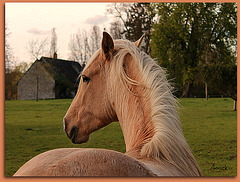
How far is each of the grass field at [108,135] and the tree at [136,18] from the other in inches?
46.4

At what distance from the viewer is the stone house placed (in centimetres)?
292

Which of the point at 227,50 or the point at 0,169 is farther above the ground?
the point at 227,50

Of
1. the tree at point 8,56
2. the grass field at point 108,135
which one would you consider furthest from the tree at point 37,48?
the grass field at point 108,135

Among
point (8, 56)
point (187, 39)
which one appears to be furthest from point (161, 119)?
point (187, 39)

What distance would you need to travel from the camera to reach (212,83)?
3547 millimetres

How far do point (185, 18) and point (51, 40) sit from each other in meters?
1.98

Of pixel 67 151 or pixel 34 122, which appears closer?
pixel 67 151

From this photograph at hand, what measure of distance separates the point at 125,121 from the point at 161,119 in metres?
0.26

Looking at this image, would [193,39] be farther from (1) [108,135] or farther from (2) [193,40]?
(1) [108,135]

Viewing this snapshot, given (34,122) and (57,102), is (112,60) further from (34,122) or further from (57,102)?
(34,122)

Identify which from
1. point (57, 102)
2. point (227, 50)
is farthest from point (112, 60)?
point (227, 50)

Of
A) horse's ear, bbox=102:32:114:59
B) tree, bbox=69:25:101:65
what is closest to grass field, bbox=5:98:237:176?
tree, bbox=69:25:101:65

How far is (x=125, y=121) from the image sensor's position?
4.29ft

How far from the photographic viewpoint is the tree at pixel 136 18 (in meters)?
3.07
